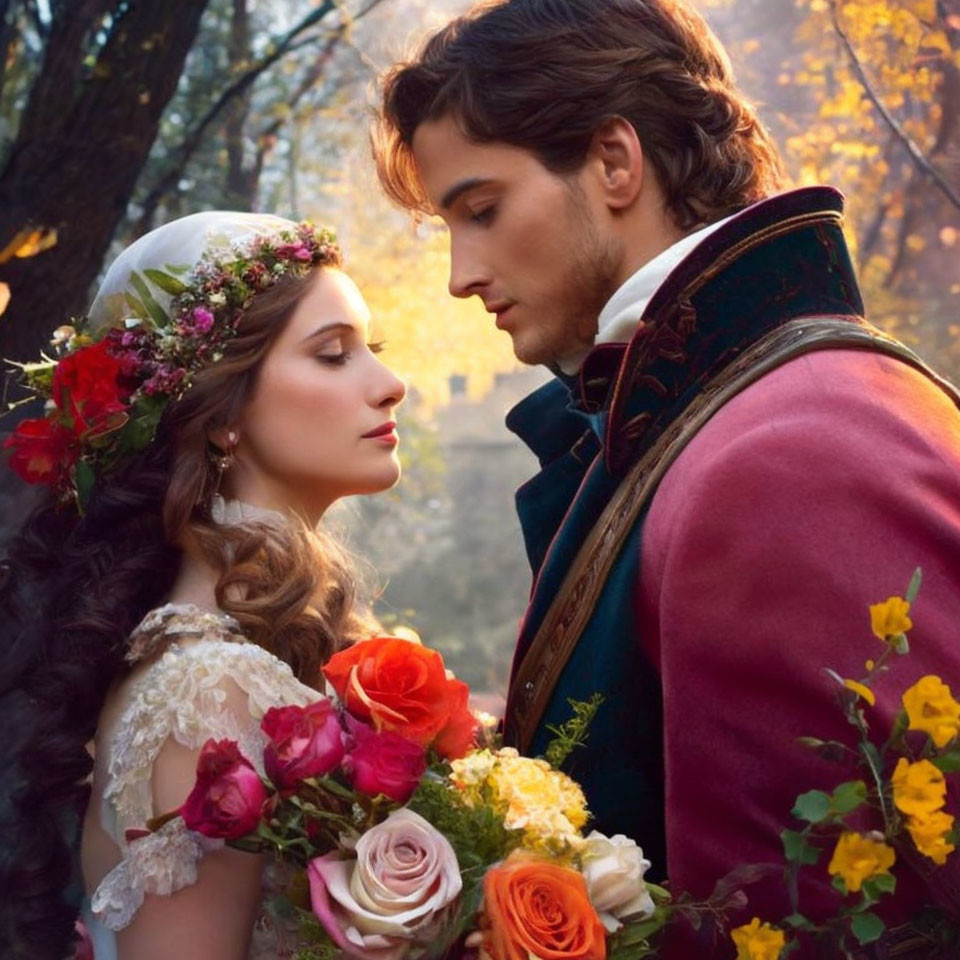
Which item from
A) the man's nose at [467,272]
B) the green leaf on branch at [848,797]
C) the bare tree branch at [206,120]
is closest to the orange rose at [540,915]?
the green leaf on branch at [848,797]

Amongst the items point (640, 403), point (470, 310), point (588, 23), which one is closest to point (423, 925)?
point (640, 403)

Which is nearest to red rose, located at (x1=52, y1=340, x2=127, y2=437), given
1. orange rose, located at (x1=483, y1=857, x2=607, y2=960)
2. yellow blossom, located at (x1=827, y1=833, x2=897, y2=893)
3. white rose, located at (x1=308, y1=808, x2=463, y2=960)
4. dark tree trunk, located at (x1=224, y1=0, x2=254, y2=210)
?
white rose, located at (x1=308, y1=808, x2=463, y2=960)

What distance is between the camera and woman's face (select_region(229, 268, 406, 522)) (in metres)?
3.04

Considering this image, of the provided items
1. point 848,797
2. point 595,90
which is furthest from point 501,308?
point 848,797

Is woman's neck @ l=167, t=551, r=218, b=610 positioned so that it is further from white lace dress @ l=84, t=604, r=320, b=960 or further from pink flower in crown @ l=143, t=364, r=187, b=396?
pink flower in crown @ l=143, t=364, r=187, b=396

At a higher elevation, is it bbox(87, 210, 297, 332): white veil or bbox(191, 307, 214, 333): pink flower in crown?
bbox(87, 210, 297, 332): white veil

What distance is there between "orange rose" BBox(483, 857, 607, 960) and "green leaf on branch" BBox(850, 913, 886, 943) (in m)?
0.36

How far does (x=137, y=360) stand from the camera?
10.0ft

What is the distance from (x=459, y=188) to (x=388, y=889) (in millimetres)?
1542

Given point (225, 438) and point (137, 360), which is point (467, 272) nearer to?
point (225, 438)

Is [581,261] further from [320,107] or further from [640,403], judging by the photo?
[320,107]

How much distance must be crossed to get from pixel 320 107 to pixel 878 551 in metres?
9.28

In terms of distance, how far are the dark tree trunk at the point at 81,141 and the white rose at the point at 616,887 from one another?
3.14 meters

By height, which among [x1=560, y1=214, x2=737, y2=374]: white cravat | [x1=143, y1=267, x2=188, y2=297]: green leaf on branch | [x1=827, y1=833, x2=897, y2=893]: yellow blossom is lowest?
[x1=827, y1=833, x2=897, y2=893]: yellow blossom
